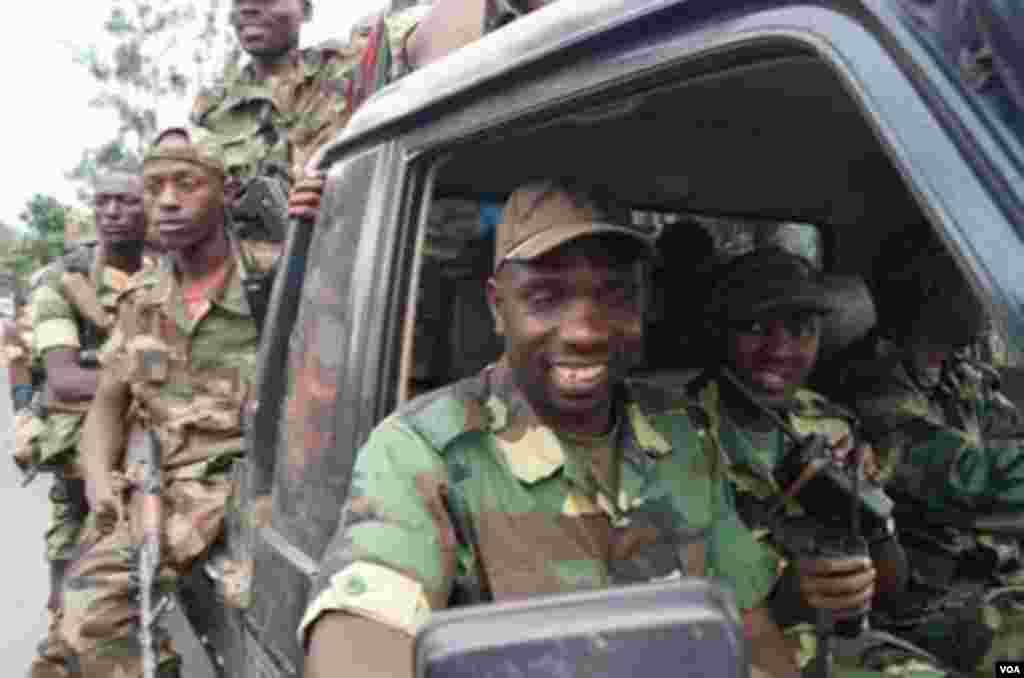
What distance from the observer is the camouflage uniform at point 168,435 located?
316cm

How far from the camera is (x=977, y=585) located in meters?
2.71

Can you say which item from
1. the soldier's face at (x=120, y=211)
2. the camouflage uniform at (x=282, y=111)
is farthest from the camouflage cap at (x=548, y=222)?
the soldier's face at (x=120, y=211)

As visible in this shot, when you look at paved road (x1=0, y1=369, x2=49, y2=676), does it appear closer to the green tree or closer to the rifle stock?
the rifle stock

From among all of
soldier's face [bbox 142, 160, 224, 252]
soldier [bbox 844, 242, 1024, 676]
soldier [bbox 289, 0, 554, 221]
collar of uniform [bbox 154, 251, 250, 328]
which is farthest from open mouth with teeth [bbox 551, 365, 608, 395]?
soldier's face [bbox 142, 160, 224, 252]

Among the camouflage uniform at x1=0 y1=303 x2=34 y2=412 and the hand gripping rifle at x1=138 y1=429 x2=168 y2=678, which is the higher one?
the camouflage uniform at x1=0 y1=303 x2=34 y2=412

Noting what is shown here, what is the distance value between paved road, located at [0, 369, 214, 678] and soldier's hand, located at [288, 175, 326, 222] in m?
1.30

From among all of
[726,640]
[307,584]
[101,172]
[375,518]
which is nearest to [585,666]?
[726,640]

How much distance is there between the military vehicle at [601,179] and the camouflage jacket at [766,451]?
9.6 inches

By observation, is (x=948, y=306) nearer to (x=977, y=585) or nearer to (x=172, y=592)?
(x=977, y=585)

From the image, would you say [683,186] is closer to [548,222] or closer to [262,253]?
[548,222]

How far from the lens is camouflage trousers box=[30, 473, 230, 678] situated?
3.14 m

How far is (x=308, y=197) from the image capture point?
91.0 inches

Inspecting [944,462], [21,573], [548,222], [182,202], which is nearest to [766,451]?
[944,462]

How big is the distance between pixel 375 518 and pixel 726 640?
2.42 feet
